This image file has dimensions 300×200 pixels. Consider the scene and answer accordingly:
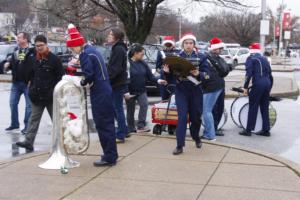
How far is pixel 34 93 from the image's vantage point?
333 inches

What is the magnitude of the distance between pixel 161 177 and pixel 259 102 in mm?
4081

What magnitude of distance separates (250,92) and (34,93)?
3.97m

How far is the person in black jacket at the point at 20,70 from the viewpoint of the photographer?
10.0 meters

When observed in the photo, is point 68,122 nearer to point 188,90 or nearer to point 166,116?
point 188,90

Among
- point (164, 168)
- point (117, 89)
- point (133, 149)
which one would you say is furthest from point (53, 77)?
point (164, 168)

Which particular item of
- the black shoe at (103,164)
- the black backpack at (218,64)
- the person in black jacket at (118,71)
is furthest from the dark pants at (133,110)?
the black shoe at (103,164)

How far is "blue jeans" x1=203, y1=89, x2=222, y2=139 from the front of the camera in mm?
9334

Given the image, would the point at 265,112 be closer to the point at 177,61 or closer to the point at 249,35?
the point at 177,61

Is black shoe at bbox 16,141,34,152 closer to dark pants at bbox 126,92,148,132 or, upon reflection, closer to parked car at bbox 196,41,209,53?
dark pants at bbox 126,92,148,132

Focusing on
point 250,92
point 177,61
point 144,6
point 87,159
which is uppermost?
point 144,6

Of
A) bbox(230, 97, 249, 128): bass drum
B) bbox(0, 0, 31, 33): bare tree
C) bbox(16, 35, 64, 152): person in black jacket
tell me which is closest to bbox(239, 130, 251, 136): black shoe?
bbox(230, 97, 249, 128): bass drum

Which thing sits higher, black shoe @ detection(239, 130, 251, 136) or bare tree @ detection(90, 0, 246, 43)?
bare tree @ detection(90, 0, 246, 43)

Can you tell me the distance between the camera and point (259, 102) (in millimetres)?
10234

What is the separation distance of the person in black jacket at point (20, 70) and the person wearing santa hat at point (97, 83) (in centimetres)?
284
